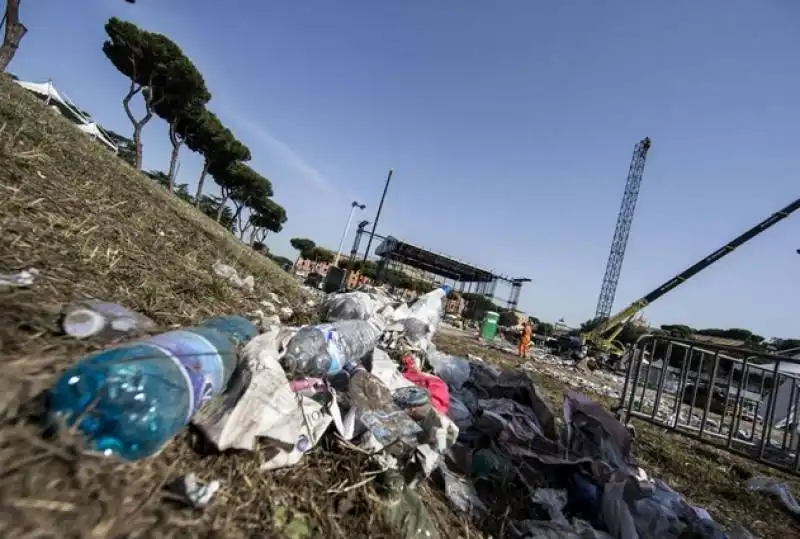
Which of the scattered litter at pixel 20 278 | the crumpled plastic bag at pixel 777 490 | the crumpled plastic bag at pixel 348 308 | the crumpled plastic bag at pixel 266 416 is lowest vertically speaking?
the crumpled plastic bag at pixel 777 490

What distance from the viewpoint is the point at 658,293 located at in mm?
23438

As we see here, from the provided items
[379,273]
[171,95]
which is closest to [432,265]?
[379,273]

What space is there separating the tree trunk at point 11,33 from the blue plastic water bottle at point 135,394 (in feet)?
53.6

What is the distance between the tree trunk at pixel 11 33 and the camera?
37.9 ft

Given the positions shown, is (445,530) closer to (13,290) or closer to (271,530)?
(271,530)

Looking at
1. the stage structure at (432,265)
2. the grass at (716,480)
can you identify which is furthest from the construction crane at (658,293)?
the grass at (716,480)

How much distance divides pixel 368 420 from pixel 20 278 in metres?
1.72

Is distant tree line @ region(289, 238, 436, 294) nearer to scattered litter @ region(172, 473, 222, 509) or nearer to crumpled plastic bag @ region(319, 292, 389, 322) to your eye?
crumpled plastic bag @ region(319, 292, 389, 322)

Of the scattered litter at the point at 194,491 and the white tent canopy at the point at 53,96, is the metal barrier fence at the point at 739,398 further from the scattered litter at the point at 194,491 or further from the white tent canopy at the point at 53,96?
the white tent canopy at the point at 53,96

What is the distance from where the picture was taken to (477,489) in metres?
2.31

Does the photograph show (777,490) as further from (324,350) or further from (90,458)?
(90,458)

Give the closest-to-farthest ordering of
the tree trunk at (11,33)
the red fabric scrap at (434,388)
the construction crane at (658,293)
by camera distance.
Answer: the red fabric scrap at (434,388)
the tree trunk at (11,33)
the construction crane at (658,293)

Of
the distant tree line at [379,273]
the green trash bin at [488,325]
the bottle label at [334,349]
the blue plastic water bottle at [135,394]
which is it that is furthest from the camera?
the distant tree line at [379,273]

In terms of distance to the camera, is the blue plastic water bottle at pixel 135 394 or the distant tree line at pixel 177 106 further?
the distant tree line at pixel 177 106
